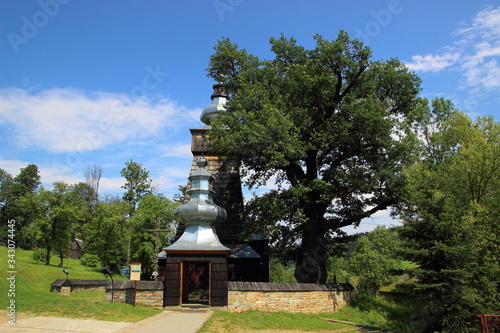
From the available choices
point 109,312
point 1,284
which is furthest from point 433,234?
point 1,284

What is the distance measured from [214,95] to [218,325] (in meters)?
15.7

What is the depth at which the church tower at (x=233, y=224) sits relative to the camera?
673 inches

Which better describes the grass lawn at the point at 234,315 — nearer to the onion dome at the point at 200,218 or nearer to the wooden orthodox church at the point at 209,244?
the wooden orthodox church at the point at 209,244

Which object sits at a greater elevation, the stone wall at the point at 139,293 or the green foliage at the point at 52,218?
the green foliage at the point at 52,218

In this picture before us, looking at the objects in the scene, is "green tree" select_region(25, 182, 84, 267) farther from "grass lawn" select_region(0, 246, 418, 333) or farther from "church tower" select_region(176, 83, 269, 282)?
"church tower" select_region(176, 83, 269, 282)

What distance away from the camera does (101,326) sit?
371 inches

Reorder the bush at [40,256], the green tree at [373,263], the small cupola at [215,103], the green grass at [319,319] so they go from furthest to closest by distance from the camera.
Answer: the green tree at [373,263]
the bush at [40,256]
the small cupola at [215,103]
the green grass at [319,319]

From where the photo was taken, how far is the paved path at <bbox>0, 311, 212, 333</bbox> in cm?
863

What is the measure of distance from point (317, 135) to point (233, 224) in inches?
255

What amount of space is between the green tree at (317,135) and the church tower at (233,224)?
1.48 metres

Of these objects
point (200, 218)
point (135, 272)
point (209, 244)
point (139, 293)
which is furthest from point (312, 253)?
point (135, 272)

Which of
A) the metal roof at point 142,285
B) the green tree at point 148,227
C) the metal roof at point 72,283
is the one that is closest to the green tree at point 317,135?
the metal roof at point 142,285

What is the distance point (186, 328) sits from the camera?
9.85m

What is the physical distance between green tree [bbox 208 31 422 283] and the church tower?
1484 millimetres
